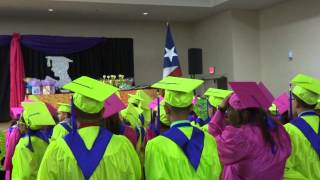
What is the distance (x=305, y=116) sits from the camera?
2.89m

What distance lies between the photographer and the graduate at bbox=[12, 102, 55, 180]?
10.3ft

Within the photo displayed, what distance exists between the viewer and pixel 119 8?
10.1 m

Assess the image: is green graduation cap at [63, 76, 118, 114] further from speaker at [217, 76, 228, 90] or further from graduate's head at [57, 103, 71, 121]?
speaker at [217, 76, 228, 90]

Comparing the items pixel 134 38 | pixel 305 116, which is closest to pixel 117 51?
pixel 134 38

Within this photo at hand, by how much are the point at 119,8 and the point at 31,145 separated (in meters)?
7.26

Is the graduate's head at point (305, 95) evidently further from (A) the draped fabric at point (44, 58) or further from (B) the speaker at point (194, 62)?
(A) the draped fabric at point (44, 58)

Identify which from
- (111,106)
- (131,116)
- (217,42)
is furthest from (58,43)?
(111,106)

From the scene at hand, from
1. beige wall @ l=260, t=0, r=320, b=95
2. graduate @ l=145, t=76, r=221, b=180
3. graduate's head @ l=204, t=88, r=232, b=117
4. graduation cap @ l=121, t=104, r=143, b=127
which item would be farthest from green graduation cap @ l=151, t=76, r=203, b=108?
beige wall @ l=260, t=0, r=320, b=95

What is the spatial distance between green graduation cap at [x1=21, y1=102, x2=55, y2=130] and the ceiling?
20.1ft

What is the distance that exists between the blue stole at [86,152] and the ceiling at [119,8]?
757 centimetres

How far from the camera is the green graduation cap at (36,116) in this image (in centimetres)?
328

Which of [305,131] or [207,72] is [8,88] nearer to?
[207,72]

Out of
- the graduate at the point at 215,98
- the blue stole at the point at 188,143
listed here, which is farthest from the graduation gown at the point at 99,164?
the graduate at the point at 215,98

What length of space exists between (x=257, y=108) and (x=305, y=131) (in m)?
0.58
